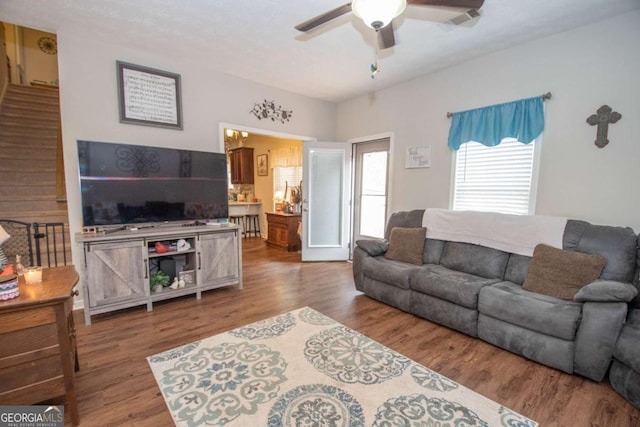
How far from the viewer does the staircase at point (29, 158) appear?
384 cm

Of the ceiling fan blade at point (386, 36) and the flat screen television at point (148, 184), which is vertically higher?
the ceiling fan blade at point (386, 36)

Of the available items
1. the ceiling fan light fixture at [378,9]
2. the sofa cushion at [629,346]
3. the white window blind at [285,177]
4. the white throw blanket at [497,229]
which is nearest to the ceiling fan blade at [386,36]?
the ceiling fan light fixture at [378,9]

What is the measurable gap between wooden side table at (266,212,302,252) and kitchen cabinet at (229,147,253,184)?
1735 millimetres

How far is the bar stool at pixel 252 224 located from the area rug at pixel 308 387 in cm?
498

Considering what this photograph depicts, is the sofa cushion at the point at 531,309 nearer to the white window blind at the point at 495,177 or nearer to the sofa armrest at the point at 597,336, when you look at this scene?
the sofa armrest at the point at 597,336

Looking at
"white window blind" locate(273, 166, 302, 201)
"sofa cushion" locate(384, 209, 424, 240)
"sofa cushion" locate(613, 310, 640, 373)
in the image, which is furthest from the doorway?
"sofa cushion" locate(613, 310, 640, 373)

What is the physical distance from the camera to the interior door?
15.9 feet

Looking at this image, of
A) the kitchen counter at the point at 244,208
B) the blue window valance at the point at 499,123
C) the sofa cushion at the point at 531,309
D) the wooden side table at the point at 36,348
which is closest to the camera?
the wooden side table at the point at 36,348

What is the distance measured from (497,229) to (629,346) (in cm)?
131

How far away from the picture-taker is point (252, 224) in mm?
7355

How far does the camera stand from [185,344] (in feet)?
7.66

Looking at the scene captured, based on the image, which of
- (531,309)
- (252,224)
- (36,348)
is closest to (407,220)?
(531,309)

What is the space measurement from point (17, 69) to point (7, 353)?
7.58 meters

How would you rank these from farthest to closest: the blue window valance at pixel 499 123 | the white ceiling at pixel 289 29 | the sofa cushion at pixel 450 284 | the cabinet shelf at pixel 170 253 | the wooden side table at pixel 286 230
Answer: the wooden side table at pixel 286 230 < the cabinet shelf at pixel 170 253 < the blue window valance at pixel 499 123 < the sofa cushion at pixel 450 284 < the white ceiling at pixel 289 29
